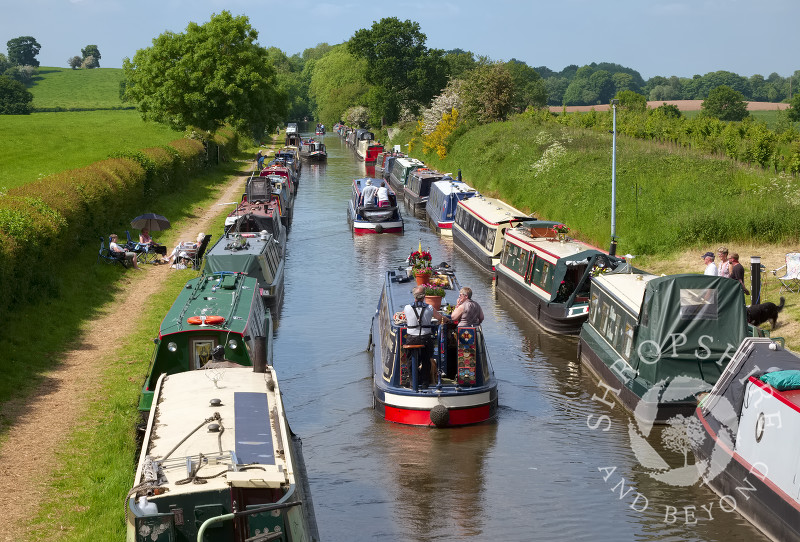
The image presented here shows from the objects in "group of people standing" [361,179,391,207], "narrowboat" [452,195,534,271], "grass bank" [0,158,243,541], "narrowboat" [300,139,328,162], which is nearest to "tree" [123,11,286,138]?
"narrowboat" [300,139,328,162]

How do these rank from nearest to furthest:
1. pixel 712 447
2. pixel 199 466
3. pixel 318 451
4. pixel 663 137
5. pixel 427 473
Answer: pixel 199 466, pixel 712 447, pixel 427 473, pixel 318 451, pixel 663 137

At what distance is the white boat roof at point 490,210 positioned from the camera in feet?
103

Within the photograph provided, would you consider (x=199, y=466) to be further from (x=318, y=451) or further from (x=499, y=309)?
(x=499, y=309)

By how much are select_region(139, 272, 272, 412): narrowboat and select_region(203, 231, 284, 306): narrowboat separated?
14.4 ft

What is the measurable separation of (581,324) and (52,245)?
44.1ft

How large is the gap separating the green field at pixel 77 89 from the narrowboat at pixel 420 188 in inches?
3105

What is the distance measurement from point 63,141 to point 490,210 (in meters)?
39.9

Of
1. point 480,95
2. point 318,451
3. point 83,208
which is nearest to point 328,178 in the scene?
point 480,95

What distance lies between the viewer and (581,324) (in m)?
23.0

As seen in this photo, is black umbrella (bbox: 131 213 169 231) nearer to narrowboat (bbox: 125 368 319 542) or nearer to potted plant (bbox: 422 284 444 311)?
potted plant (bbox: 422 284 444 311)

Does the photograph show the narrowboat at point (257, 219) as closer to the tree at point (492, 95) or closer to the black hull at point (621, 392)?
the black hull at point (621, 392)

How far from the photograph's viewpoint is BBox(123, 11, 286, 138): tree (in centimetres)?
5641

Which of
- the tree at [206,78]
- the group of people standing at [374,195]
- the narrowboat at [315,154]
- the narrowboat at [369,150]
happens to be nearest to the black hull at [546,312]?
the group of people standing at [374,195]

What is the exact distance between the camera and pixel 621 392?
17.7 meters
